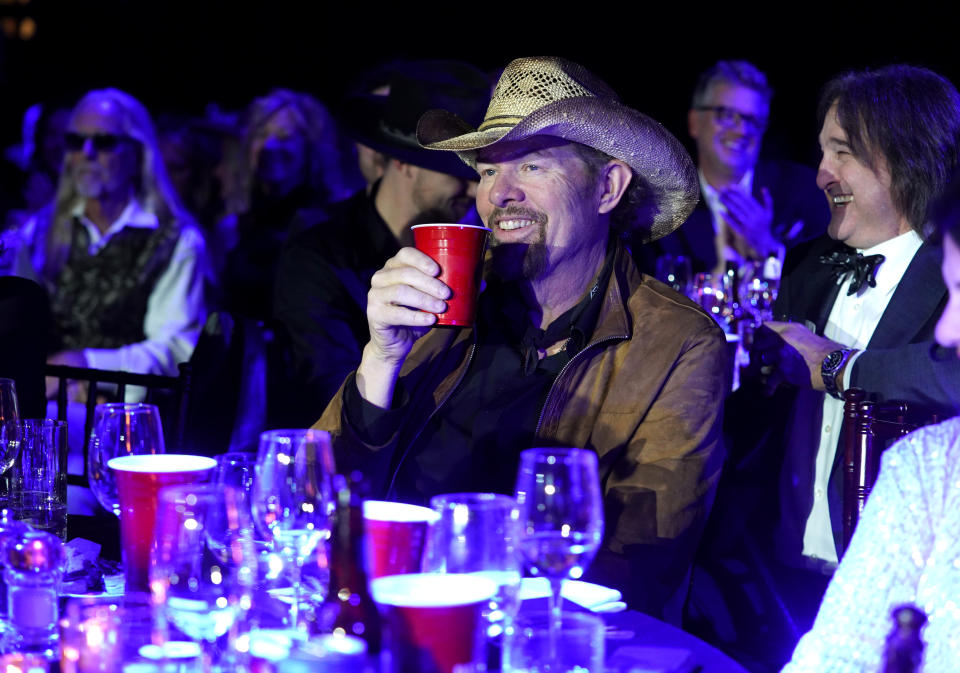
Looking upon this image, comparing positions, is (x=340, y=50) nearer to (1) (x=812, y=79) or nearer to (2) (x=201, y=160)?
(2) (x=201, y=160)

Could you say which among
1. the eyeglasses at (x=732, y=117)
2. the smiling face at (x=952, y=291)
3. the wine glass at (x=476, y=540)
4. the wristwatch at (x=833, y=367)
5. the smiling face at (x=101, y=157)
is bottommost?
the wine glass at (x=476, y=540)

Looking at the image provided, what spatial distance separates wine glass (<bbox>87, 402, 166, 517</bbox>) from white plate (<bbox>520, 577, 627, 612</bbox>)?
0.72 m

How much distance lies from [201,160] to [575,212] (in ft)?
16.9

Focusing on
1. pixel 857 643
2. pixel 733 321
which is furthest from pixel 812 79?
pixel 857 643

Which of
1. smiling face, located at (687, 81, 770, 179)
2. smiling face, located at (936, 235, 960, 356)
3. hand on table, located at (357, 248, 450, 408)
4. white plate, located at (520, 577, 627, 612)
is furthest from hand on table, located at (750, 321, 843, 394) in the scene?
smiling face, located at (687, 81, 770, 179)

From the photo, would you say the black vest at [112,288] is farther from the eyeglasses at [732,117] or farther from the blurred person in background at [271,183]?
the eyeglasses at [732,117]

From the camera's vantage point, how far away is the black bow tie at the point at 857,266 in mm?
3297

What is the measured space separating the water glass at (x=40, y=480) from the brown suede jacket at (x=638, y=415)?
2.11 ft

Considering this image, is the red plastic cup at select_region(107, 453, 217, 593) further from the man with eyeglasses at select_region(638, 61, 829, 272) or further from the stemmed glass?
the man with eyeglasses at select_region(638, 61, 829, 272)

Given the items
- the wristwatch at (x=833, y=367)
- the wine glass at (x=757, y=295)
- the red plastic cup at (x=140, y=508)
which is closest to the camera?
the red plastic cup at (x=140, y=508)

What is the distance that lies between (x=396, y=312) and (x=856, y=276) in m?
1.58

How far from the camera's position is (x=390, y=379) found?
105 inches

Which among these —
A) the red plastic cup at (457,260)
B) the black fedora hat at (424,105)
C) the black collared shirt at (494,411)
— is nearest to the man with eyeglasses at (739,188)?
the black fedora hat at (424,105)

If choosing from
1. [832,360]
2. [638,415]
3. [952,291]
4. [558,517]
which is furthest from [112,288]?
[952,291]
